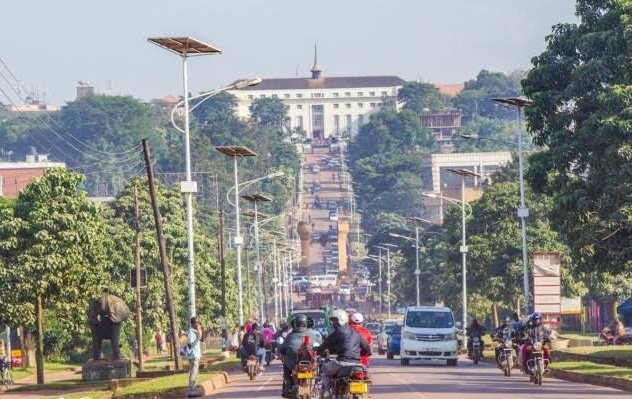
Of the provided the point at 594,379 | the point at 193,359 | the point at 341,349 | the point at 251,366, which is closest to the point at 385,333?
the point at 251,366

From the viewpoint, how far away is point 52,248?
6047 centimetres

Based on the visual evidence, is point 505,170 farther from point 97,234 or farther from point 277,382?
point 277,382

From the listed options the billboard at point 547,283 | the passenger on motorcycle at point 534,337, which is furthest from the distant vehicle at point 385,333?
the passenger on motorcycle at point 534,337

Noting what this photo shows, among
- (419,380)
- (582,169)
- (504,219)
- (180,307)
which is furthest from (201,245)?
(419,380)

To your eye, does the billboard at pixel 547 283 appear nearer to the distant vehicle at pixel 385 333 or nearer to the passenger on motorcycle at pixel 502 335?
the passenger on motorcycle at pixel 502 335

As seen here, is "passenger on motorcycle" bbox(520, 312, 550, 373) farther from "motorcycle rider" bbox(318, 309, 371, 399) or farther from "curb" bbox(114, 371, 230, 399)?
"motorcycle rider" bbox(318, 309, 371, 399)

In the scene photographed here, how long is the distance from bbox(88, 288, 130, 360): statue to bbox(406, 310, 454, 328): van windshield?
34.9 ft

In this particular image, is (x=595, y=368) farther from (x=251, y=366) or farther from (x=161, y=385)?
(x=161, y=385)

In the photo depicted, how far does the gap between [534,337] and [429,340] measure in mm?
15997

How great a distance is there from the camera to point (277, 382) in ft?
158

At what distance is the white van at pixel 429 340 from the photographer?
59125 millimetres

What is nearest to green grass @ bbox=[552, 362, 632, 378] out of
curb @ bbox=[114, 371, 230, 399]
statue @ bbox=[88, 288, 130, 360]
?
curb @ bbox=[114, 371, 230, 399]

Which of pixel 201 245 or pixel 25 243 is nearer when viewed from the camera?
pixel 25 243

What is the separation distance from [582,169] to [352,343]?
24.9 meters
